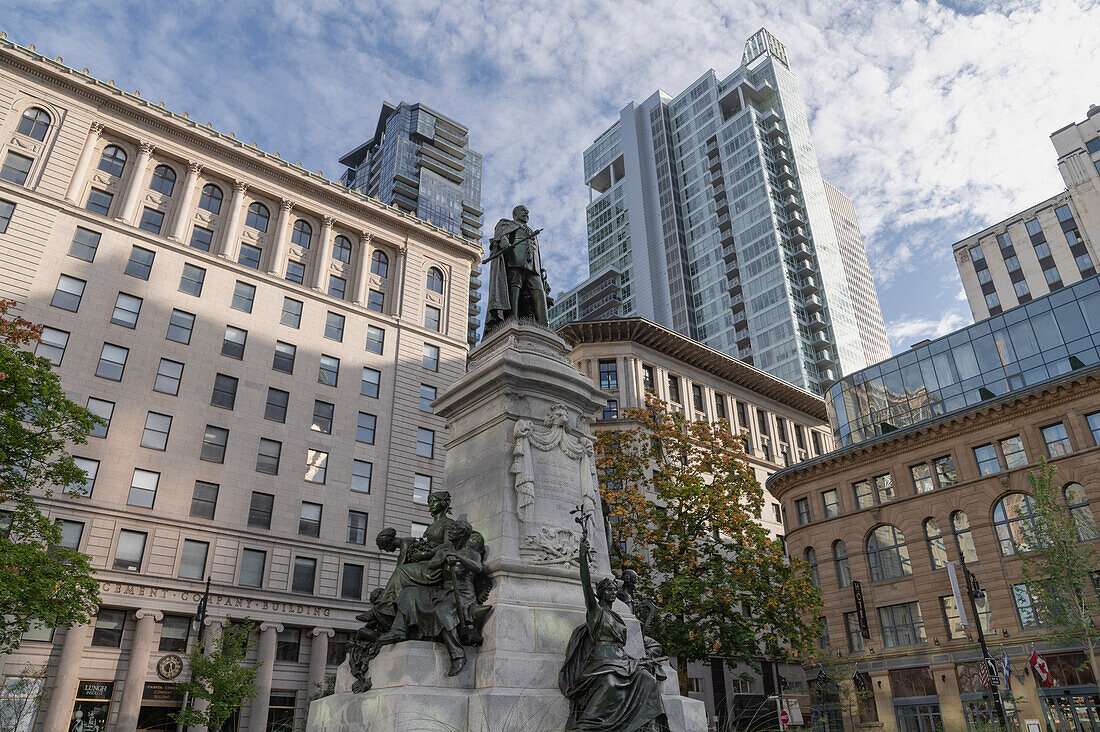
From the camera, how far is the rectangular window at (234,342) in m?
45.2

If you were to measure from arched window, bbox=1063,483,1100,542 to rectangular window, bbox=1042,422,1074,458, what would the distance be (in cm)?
199

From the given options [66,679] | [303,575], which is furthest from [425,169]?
[66,679]

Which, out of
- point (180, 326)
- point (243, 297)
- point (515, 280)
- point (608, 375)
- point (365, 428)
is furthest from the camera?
point (608, 375)

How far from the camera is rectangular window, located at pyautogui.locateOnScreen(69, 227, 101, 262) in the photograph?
42.2m

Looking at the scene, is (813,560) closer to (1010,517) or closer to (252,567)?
(1010,517)

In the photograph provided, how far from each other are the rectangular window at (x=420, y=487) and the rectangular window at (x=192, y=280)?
18.3 meters

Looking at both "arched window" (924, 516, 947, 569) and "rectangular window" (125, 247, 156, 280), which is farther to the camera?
"arched window" (924, 516, 947, 569)

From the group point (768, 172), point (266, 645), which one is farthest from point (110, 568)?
point (768, 172)

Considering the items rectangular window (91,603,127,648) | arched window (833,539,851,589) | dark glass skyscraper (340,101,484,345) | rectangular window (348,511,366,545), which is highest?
dark glass skyscraper (340,101,484,345)

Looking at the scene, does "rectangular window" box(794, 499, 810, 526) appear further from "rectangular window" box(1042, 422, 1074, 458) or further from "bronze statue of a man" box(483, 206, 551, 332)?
"bronze statue of a man" box(483, 206, 551, 332)

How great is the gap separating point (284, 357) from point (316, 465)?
25.1 ft

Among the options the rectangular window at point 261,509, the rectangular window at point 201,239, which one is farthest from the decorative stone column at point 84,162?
the rectangular window at point 261,509

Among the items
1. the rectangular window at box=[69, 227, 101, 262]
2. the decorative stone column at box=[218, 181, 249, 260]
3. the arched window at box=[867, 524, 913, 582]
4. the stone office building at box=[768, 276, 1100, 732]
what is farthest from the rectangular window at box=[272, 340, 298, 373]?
the arched window at box=[867, 524, 913, 582]

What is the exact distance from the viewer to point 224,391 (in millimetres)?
44094
